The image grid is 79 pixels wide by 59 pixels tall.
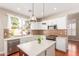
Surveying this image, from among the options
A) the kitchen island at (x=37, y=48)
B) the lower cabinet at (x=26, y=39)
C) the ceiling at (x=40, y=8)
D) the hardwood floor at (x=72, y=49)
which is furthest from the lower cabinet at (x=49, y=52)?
the ceiling at (x=40, y=8)

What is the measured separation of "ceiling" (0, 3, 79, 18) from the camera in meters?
1.87

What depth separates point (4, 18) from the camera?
1850 mm

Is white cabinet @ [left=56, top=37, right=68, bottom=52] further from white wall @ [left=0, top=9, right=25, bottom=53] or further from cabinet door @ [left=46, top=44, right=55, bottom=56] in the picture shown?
white wall @ [left=0, top=9, right=25, bottom=53]

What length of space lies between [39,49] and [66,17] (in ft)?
2.73

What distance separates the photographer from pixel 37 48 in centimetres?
193

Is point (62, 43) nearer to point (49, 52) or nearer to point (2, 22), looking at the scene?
point (49, 52)

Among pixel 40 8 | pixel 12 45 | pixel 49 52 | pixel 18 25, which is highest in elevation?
pixel 40 8

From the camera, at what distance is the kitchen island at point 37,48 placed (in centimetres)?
185

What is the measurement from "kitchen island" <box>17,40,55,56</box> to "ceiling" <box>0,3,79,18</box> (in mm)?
574

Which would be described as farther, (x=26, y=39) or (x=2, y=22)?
(x=26, y=39)

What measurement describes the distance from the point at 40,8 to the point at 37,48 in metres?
0.81

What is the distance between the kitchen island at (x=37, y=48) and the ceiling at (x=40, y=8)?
1.88 ft

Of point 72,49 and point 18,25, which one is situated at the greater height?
point 18,25

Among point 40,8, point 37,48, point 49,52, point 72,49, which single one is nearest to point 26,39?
point 37,48
